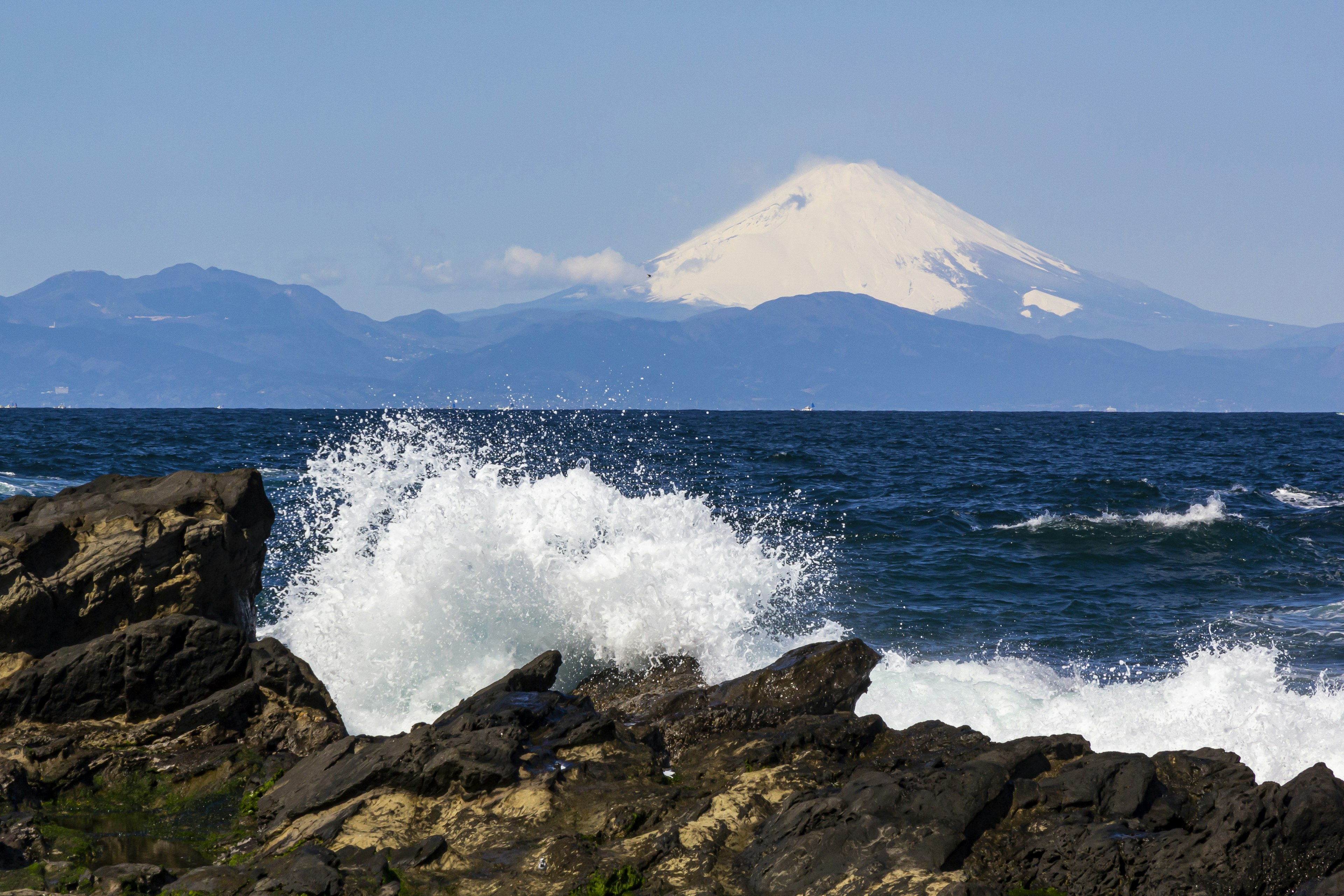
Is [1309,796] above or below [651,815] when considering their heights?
above

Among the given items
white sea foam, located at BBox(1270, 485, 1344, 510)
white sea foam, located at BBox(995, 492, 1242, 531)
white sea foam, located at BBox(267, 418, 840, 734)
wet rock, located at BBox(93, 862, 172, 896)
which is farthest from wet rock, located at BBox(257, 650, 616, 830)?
white sea foam, located at BBox(1270, 485, 1344, 510)

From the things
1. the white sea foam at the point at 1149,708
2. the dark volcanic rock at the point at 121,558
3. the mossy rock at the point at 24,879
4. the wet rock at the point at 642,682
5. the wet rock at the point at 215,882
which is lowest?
the white sea foam at the point at 1149,708

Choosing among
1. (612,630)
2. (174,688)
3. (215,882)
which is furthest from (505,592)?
(215,882)

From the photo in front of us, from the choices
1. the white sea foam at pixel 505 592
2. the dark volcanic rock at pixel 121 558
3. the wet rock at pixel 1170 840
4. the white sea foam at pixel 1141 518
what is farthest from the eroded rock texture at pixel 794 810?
the white sea foam at pixel 1141 518

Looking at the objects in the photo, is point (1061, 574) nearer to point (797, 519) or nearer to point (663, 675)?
point (797, 519)

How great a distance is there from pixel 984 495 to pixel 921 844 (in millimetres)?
24367

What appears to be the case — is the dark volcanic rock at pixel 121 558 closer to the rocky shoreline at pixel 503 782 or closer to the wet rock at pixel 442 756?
the rocky shoreline at pixel 503 782

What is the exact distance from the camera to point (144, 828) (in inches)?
298

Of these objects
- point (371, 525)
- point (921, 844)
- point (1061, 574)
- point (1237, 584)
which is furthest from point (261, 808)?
point (1237, 584)

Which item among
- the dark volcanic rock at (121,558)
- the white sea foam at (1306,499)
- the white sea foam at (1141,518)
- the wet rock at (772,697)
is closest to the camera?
the wet rock at (772,697)

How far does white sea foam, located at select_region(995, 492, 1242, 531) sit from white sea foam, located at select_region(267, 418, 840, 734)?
9.35 metres

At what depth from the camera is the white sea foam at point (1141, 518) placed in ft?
78.8

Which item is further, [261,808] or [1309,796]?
[261,808]

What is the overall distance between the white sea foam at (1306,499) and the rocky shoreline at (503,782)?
22625 mm
